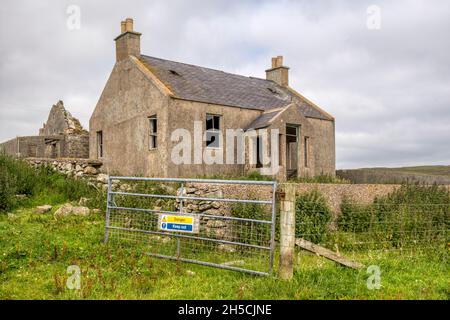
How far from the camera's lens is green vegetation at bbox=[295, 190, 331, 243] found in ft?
36.9

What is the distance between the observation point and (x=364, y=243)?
405 inches

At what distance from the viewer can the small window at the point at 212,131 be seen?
2009cm

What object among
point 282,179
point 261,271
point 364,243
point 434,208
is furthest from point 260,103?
point 261,271

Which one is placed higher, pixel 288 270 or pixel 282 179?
pixel 282 179

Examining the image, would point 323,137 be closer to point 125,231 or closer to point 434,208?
point 434,208

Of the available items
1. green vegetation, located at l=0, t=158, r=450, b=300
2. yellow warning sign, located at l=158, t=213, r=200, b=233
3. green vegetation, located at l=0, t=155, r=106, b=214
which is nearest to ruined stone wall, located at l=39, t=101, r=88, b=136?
green vegetation, located at l=0, t=155, r=106, b=214

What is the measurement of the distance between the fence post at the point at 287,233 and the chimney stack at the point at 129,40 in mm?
16769

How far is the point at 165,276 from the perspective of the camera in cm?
754

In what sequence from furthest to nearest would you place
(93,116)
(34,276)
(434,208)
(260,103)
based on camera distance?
(93,116)
(260,103)
(434,208)
(34,276)

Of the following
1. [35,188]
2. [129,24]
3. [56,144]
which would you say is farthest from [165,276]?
[56,144]

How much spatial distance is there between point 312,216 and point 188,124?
9.09m

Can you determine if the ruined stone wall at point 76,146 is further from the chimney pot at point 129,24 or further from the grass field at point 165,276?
the grass field at point 165,276

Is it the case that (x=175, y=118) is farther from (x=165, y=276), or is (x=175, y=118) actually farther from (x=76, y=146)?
(x=165, y=276)
